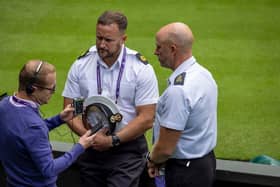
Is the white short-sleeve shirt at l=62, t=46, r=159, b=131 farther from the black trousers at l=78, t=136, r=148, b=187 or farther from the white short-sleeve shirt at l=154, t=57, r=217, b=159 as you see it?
the white short-sleeve shirt at l=154, t=57, r=217, b=159

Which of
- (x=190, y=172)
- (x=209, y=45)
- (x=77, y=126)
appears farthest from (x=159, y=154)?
(x=209, y=45)

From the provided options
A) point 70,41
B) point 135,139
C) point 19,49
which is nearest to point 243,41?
point 70,41

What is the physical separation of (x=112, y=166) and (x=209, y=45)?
4.46 m

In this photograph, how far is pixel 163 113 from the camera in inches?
127

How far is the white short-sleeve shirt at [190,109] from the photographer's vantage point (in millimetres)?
3141

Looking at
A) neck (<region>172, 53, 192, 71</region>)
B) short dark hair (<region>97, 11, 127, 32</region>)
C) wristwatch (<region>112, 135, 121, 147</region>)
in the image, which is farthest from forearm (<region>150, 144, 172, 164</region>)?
short dark hair (<region>97, 11, 127, 32</region>)

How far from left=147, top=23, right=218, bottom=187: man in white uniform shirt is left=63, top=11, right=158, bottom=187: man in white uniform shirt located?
399 mm

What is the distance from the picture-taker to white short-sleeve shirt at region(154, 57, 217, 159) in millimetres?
3141

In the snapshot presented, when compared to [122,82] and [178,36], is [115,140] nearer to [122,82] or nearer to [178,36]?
[122,82]

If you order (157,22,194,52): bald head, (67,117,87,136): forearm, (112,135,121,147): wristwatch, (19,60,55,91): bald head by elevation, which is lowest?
(112,135,121,147): wristwatch

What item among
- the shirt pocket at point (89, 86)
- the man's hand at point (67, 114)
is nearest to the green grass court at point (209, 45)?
the shirt pocket at point (89, 86)

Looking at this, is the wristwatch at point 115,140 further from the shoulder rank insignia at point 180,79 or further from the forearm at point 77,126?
the shoulder rank insignia at point 180,79

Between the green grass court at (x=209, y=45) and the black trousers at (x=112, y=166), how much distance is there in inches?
68.5

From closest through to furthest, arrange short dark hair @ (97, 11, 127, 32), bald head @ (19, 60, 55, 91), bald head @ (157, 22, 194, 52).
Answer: bald head @ (19, 60, 55, 91) < bald head @ (157, 22, 194, 52) < short dark hair @ (97, 11, 127, 32)
